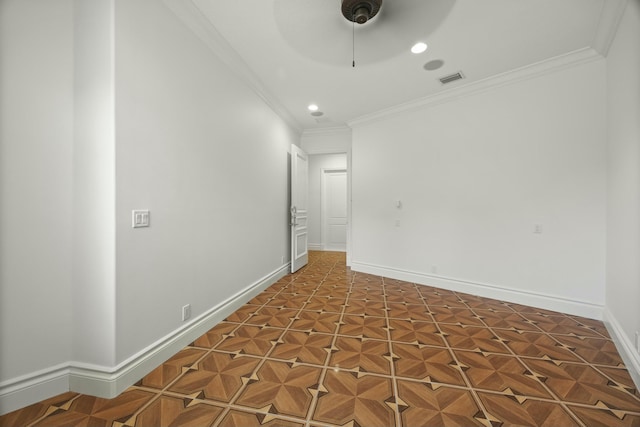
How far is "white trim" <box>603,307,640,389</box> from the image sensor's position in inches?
69.7

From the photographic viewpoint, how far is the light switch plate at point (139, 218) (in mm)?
1694

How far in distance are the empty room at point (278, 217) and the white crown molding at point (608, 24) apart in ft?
0.07

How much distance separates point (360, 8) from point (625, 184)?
269cm

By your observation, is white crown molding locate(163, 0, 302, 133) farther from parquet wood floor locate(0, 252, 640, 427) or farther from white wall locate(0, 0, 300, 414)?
parquet wood floor locate(0, 252, 640, 427)

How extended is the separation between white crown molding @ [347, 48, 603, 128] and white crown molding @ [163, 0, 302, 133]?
2.20 m

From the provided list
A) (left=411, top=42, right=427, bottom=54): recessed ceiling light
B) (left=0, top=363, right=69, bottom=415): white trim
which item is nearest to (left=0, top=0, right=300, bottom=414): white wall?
(left=0, top=363, right=69, bottom=415): white trim

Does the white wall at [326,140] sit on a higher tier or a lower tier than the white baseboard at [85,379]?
higher

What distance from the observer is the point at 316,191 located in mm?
7652

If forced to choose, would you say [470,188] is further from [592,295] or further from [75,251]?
[75,251]

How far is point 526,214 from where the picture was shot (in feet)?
10.3

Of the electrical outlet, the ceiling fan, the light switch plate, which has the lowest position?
the electrical outlet

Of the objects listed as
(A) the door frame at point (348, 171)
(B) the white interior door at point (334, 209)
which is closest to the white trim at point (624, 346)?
(A) the door frame at point (348, 171)

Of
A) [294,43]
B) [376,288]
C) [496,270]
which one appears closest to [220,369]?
[376,288]

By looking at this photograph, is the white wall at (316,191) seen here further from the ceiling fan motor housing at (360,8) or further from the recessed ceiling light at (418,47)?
the ceiling fan motor housing at (360,8)
